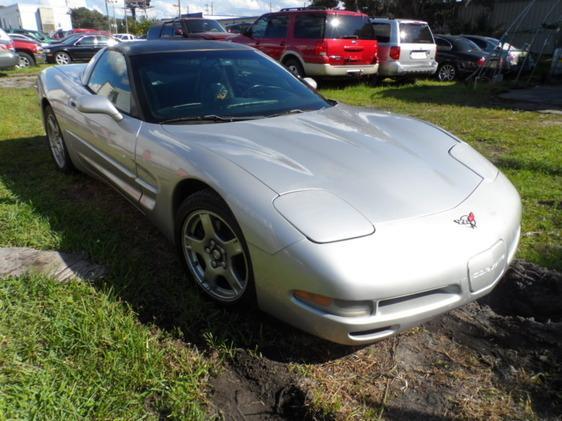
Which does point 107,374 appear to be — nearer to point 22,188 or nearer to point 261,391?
point 261,391

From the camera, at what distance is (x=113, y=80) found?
3.42 meters

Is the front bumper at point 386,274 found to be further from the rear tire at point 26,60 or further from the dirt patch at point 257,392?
the rear tire at point 26,60

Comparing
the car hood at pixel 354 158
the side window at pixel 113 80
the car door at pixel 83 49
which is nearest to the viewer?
the car hood at pixel 354 158

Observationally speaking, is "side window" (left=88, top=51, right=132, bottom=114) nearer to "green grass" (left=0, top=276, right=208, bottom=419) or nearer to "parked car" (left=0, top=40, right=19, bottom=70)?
"green grass" (left=0, top=276, right=208, bottom=419)

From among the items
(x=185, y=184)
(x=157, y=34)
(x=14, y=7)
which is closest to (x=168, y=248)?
(x=185, y=184)

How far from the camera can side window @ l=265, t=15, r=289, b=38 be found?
413 inches

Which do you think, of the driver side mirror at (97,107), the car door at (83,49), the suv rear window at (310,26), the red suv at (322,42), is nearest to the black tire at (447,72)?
the red suv at (322,42)

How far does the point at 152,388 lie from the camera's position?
6.23 feet

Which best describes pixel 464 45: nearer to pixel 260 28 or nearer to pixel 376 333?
pixel 260 28

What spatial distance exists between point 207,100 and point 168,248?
977mm

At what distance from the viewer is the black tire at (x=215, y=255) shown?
2.14 m

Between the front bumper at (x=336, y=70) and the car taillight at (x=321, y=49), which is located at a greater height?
the car taillight at (x=321, y=49)

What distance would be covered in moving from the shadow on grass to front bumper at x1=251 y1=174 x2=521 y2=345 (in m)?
0.26

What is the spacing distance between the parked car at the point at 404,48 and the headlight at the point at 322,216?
31.9 ft
